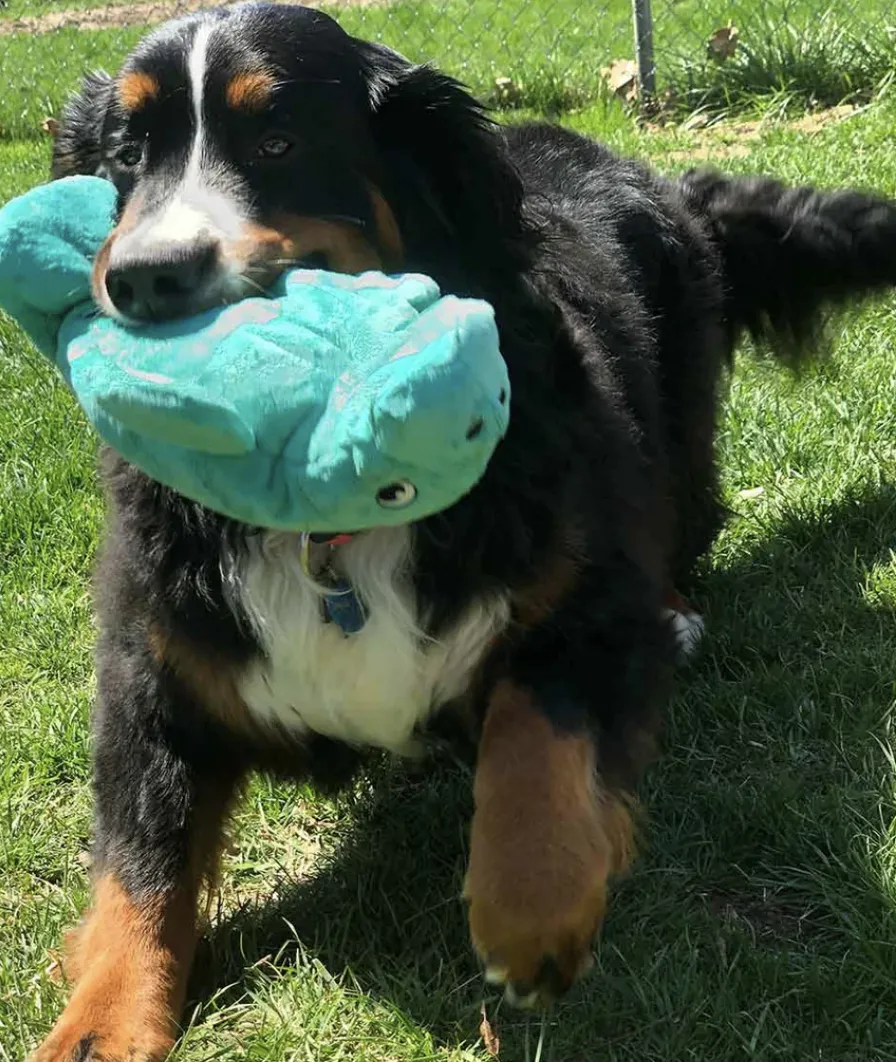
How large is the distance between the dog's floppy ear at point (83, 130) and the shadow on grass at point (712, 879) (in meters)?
1.43

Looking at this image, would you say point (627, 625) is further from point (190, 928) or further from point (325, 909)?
point (190, 928)

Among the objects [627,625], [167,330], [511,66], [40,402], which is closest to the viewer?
[167,330]

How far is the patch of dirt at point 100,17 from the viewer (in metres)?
13.3

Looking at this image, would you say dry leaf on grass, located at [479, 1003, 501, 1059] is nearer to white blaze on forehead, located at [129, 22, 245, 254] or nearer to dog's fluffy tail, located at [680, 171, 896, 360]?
white blaze on forehead, located at [129, 22, 245, 254]

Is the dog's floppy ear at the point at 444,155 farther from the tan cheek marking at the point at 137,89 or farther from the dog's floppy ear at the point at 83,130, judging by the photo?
the dog's floppy ear at the point at 83,130

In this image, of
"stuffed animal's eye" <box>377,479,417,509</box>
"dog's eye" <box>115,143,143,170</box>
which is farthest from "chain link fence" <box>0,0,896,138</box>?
"stuffed animal's eye" <box>377,479,417,509</box>

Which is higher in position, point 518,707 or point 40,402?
point 518,707

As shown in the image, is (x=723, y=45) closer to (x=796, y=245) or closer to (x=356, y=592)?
(x=796, y=245)

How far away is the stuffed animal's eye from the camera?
1.74 m

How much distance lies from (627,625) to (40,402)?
9.26 ft

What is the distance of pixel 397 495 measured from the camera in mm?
1759

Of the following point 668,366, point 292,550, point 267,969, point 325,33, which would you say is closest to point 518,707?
point 292,550

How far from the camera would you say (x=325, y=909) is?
8.16ft

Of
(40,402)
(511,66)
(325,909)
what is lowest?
(511,66)
